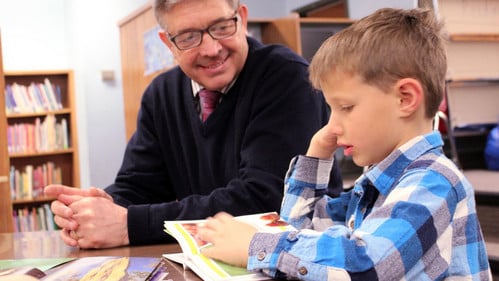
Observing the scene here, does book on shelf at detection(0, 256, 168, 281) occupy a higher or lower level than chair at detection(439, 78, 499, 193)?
lower

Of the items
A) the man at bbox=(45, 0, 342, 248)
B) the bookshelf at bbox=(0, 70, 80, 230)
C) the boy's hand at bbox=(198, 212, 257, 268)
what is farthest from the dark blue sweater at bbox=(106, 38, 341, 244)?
the bookshelf at bbox=(0, 70, 80, 230)

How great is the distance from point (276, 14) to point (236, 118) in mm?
5274

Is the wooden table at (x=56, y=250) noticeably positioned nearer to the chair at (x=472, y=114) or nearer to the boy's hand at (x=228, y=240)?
the boy's hand at (x=228, y=240)

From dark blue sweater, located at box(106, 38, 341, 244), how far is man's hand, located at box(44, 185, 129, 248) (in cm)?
3

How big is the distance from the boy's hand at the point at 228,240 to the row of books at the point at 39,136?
16.3 feet

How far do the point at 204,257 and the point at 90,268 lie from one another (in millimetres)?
208

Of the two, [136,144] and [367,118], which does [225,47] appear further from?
[367,118]

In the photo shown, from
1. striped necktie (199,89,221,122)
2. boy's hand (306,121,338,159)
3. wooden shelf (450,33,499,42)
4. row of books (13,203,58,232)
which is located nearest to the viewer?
boy's hand (306,121,338,159)

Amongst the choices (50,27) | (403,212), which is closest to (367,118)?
(403,212)

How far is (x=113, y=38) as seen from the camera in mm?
5410

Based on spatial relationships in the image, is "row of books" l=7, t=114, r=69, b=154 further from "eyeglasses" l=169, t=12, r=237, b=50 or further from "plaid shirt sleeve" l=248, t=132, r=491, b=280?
"plaid shirt sleeve" l=248, t=132, r=491, b=280

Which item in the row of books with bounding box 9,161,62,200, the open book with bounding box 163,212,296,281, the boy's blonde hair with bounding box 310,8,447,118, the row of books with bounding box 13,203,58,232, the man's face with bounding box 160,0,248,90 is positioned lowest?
the row of books with bounding box 13,203,58,232

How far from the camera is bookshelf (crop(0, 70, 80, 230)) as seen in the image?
17.6 feet

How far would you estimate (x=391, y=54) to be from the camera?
2.77ft
